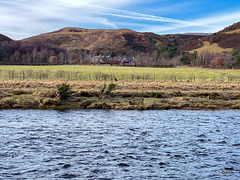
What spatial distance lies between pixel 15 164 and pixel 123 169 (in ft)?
17.3

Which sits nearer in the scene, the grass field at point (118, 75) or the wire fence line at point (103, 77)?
the wire fence line at point (103, 77)

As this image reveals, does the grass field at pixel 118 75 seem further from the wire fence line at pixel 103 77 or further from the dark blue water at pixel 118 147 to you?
the dark blue water at pixel 118 147

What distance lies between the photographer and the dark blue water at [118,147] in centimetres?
1544

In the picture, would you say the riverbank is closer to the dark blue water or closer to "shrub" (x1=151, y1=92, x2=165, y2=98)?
"shrub" (x1=151, y1=92, x2=165, y2=98)

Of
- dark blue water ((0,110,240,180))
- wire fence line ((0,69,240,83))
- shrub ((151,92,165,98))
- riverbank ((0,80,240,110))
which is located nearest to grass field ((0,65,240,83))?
wire fence line ((0,69,240,83))

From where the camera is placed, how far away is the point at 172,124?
89.2 ft

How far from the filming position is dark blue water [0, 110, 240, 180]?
608 inches

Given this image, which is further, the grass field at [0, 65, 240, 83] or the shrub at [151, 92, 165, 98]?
the grass field at [0, 65, 240, 83]

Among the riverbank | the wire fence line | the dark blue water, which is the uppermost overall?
the wire fence line

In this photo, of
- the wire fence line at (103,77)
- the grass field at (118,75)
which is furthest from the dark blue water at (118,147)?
the grass field at (118,75)

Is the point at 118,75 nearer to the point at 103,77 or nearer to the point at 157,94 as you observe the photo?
the point at 103,77

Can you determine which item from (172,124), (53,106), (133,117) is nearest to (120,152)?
(172,124)

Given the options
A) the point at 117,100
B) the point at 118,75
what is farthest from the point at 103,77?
the point at 117,100

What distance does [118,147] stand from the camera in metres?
19.6
